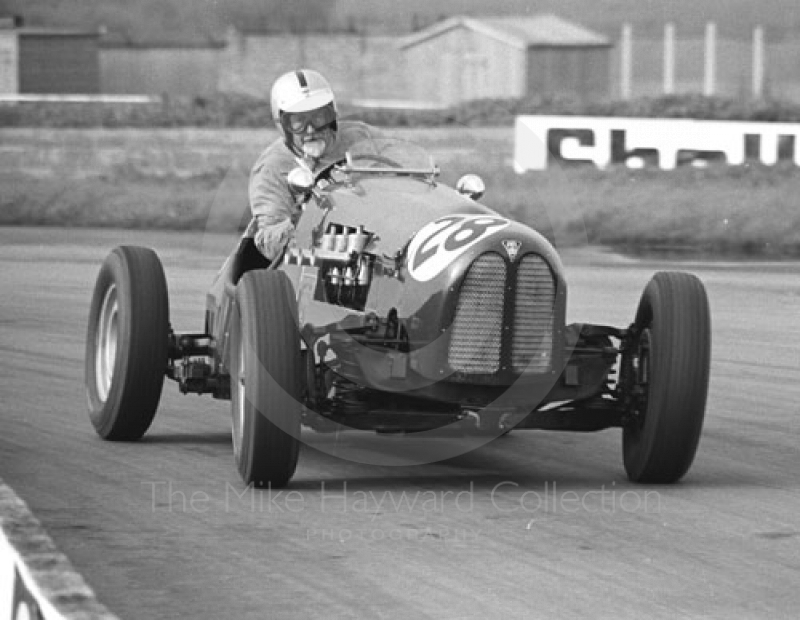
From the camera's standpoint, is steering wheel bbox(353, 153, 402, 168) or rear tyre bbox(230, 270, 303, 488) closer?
rear tyre bbox(230, 270, 303, 488)

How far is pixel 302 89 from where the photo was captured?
846 centimetres

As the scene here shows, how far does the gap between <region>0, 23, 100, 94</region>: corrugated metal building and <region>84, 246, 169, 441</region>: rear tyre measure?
186 ft

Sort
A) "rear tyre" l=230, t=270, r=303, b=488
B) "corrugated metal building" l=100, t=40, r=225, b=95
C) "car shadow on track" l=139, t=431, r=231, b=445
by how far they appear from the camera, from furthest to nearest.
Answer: "corrugated metal building" l=100, t=40, r=225, b=95, "car shadow on track" l=139, t=431, r=231, b=445, "rear tyre" l=230, t=270, r=303, b=488

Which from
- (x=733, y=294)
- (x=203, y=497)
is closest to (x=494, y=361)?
(x=203, y=497)

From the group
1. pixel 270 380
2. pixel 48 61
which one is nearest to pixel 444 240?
pixel 270 380

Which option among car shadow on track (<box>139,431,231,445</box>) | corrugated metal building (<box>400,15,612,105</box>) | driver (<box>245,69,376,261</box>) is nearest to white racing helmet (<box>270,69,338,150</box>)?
driver (<box>245,69,376,261</box>)

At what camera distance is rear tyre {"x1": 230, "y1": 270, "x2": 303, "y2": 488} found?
23.4 feet

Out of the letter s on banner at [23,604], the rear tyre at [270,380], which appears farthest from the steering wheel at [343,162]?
the letter s on banner at [23,604]

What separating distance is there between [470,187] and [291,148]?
2.95 feet

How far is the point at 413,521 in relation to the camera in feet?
22.4

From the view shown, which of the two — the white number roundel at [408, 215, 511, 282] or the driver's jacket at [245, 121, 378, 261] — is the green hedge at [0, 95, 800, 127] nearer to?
the driver's jacket at [245, 121, 378, 261]

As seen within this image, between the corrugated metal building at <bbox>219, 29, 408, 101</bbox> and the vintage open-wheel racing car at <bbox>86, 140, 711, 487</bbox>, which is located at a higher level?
the corrugated metal building at <bbox>219, 29, 408, 101</bbox>

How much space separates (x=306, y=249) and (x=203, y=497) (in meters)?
1.36

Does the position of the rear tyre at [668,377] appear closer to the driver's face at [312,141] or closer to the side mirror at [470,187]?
the side mirror at [470,187]
